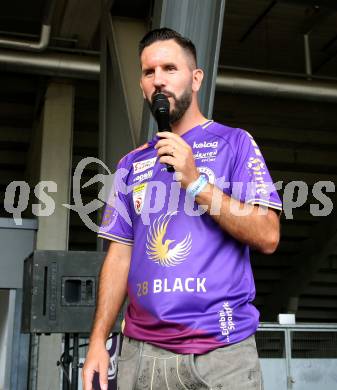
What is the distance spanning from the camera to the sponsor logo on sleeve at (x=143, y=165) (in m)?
1.38

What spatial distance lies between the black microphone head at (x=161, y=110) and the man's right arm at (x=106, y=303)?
1.02 feet

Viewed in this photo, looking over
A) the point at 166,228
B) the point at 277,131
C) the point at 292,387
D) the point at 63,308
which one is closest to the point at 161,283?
the point at 166,228

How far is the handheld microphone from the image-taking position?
1227 millimetres

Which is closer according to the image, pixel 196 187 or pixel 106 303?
pixel 196 187

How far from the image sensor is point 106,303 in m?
1.36

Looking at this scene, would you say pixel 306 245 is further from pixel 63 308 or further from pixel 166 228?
pixel 166 228

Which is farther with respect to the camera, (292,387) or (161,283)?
(292,387)

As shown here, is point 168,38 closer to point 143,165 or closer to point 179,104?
point 179,104

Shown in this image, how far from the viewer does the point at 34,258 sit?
12.7 feet

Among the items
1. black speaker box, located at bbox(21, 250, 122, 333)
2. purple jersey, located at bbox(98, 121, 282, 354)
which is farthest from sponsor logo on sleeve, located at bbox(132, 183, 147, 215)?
black speaker box, located at bbox(21, 250, 122, 333)

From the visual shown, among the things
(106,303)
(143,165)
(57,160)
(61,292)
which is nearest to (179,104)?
(143,165)

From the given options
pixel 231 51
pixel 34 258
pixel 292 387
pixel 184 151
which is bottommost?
pixel 292 387

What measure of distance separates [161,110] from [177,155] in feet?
0.48

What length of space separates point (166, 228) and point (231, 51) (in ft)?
25.9
